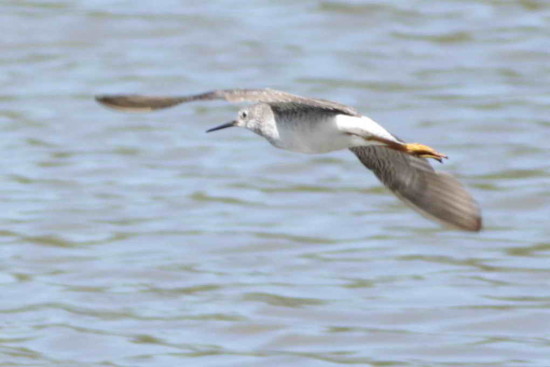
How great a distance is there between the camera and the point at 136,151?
559 inches

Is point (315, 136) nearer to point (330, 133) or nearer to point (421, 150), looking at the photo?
point (330, 133)

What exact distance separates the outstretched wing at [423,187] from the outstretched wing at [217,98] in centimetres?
103

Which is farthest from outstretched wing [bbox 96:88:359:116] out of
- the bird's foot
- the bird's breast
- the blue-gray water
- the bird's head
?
the blue-gray water

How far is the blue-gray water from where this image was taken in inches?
407

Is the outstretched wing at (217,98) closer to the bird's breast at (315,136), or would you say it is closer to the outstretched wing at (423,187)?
the bird's breast at (315,136)

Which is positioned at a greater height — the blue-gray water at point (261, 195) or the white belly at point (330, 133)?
the white belly at point (330, 133)

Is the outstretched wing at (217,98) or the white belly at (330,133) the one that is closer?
the outstretched wing at (217,98)

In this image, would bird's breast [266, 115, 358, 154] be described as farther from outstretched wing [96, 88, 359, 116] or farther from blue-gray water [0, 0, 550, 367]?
blue-gray water [0, 0, 550, 367]

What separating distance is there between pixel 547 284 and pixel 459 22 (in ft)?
22.7

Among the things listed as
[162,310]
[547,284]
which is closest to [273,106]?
[162,310]

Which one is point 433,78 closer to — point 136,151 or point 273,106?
Answer: point 136,151

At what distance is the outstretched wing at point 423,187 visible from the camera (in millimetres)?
8680

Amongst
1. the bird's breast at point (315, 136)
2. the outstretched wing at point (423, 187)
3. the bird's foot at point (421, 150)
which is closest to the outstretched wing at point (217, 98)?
the bird's breast at point (315, 136)

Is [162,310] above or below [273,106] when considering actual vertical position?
below
